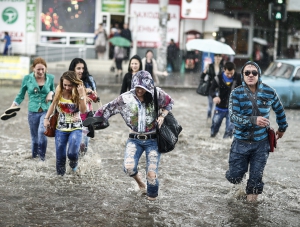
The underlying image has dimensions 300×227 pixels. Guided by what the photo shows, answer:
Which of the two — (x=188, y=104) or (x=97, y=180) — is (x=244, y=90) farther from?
(x=188, y=104)

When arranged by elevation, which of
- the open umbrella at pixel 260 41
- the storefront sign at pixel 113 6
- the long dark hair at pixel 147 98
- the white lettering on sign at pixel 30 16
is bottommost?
the long dark hair at pixel 147 98

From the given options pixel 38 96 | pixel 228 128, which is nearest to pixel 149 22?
pixel 228 128

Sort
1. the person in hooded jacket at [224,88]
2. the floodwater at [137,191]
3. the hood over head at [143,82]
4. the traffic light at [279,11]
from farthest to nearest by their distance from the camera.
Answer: the traffic light at [279,11]
the person in hooded jacket at [224,88]
the hood over head at [143,82]
the floodwater at [137,191]

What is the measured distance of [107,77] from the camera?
85.7 ft

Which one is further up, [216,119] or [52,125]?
[52,125]

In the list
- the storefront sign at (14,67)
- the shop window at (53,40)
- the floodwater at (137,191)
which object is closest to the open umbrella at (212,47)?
the floodwater at (137,191)

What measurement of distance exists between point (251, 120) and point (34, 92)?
3.72 m

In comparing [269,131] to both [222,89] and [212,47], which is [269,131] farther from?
[212,47]

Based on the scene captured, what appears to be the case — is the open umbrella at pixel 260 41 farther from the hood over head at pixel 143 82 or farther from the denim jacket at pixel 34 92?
the hood over head at pixel 143 82

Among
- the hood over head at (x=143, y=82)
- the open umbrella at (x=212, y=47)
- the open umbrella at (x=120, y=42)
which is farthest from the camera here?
the open umbrella at (x=120, y=42)

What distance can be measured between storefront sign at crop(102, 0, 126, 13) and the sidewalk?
381 cm

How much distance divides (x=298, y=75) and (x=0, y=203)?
42.4 feet

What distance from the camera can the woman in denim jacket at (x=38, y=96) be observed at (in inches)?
364

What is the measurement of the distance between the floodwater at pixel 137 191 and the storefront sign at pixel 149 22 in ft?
66.6
